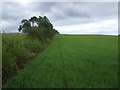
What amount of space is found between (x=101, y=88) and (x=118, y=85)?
63cm

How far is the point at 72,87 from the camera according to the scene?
4273 millimetres

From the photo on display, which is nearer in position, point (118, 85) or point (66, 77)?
point (118, 85)

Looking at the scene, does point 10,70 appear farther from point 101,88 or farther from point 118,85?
point 118,85

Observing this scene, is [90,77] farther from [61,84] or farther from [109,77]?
[61,84]

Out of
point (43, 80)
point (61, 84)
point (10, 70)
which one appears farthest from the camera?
point (10, 70)

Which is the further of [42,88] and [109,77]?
[109,77]

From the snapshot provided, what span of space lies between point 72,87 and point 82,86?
0.30m

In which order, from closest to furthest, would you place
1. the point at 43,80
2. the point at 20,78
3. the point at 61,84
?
the point at 61,84
the point at 43,80
the point at 20,78

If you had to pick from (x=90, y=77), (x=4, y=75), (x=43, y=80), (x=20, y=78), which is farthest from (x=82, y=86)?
(x=4, y=75)

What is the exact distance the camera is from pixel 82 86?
4309 mm

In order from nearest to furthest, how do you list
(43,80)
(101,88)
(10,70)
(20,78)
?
1. (101,88)
2. (43,80)
3. (20,78)
4. (10,70)

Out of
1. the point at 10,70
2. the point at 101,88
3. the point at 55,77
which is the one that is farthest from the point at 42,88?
the point at 10,70

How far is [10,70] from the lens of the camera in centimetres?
586

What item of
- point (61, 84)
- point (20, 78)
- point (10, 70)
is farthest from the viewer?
point (10, 70)
